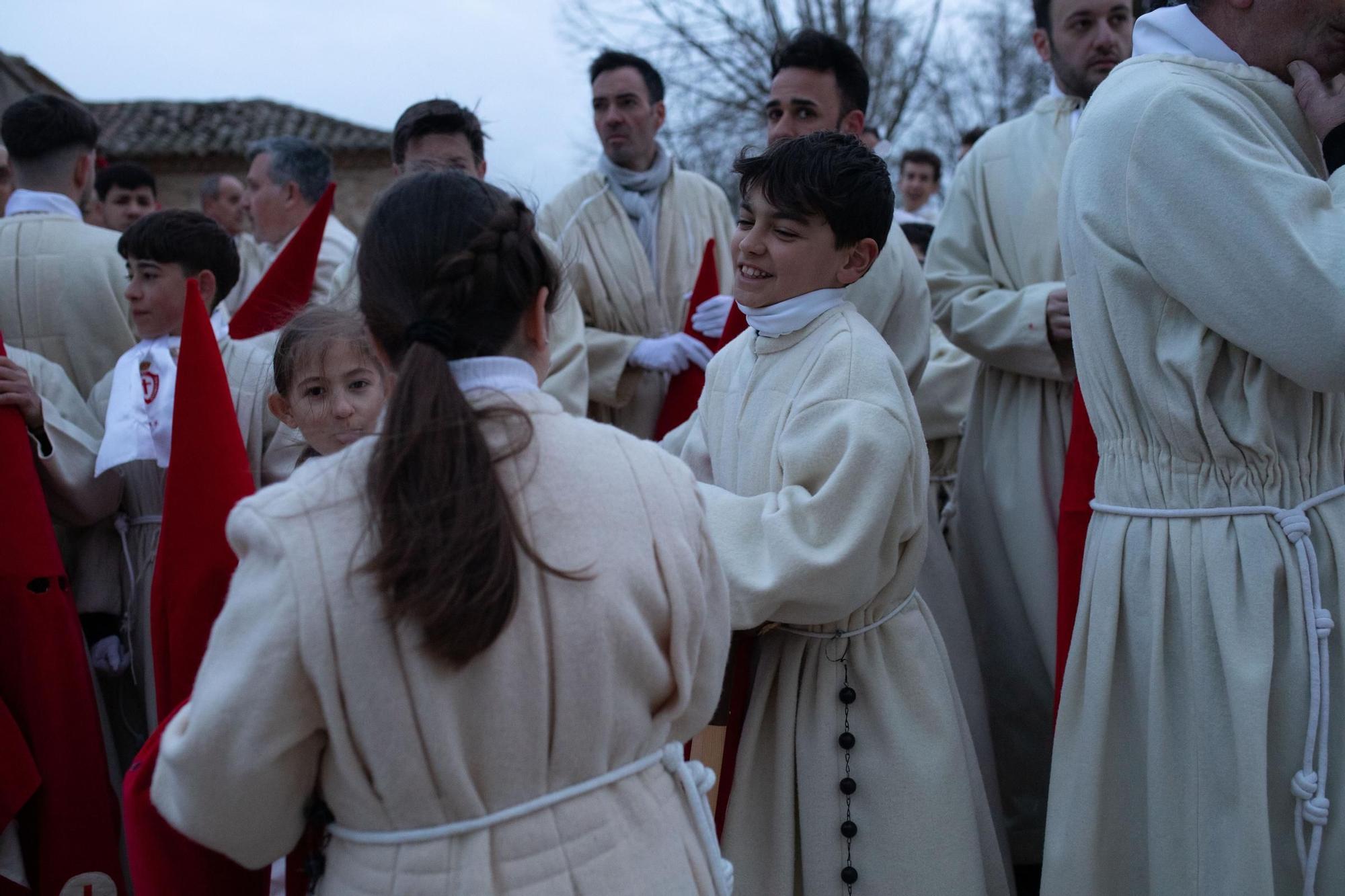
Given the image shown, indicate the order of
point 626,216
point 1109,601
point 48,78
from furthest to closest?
point 48,78 → point 626,216 → point 1109,601

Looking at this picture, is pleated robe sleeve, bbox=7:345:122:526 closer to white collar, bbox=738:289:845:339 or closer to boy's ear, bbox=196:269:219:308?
boy's ear, bbox=196:269:219:308

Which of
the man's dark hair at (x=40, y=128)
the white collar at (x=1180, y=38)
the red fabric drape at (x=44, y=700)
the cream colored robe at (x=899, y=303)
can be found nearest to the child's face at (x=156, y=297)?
the red fabric drape at (x=44, y=700)

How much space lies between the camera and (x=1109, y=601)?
234cm

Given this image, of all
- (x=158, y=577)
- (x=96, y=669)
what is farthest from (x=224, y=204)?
(x=158, y=577)

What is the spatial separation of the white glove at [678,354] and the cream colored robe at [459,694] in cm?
253

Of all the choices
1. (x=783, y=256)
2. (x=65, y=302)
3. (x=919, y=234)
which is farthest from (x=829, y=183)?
(x=919, y=234)

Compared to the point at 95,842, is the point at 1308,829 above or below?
above

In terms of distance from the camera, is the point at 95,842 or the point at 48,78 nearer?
the point at 95,842

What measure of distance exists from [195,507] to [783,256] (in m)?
1.29

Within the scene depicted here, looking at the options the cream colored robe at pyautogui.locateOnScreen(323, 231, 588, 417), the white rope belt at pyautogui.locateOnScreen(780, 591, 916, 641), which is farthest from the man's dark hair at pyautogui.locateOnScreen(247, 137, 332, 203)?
the white rope belt at pyautogui.locateOnScreen(780, 591, 916, 641)

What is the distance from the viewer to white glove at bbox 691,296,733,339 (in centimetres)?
408

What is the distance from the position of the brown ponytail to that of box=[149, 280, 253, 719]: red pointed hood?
691 mm

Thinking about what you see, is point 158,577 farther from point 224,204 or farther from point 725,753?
point 224,204

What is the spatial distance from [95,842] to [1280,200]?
3.01 metres
